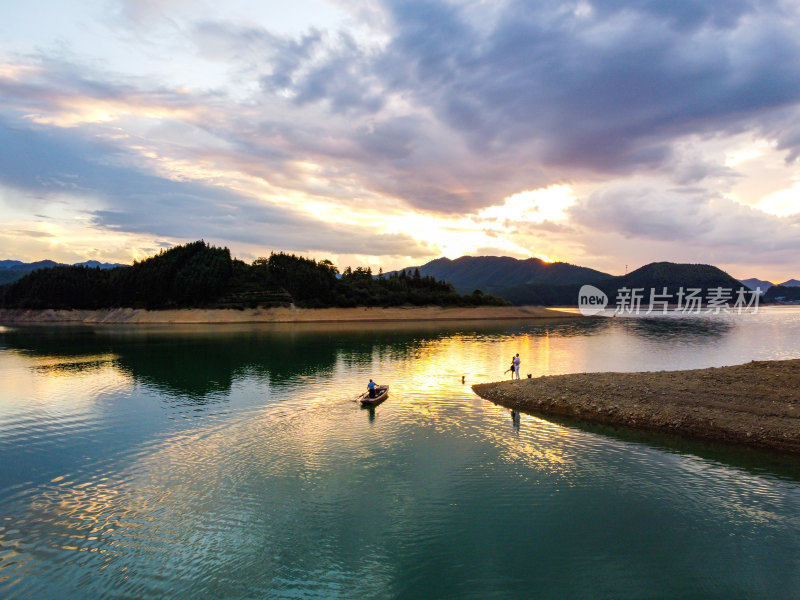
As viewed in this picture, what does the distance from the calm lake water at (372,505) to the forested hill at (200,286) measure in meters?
112

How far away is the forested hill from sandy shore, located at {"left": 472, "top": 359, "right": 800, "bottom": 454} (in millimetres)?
119523

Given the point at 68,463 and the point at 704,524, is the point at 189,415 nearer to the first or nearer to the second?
the point at 68,463

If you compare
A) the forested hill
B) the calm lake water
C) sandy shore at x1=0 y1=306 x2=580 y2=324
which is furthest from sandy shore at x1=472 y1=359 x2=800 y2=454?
the forested hill

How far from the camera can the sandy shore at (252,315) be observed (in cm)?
13562

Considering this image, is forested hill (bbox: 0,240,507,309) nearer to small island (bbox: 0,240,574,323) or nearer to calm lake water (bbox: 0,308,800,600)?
small island (bbox: 0,240,574,323)

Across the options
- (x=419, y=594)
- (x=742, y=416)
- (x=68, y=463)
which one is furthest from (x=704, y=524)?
(x=68, y=463)

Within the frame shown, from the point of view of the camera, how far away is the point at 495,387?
37969 mm

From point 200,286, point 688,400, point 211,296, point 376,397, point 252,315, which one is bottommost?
point 376,397

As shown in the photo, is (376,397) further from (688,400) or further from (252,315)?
(252,315)

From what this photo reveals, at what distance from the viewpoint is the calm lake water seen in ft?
44.7

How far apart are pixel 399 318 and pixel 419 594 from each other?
13410 centimetres

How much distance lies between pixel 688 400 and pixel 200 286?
459 feet

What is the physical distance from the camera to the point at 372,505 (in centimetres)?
1792

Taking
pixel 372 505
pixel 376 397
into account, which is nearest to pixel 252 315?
pixel 376 397
